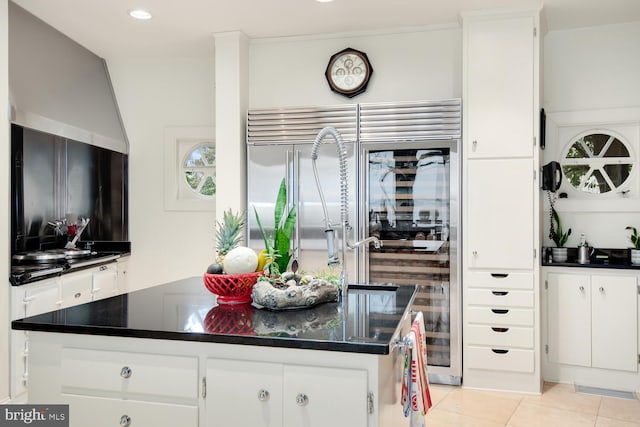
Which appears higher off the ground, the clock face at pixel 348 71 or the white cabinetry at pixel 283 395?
the clock face at pixel 348 71

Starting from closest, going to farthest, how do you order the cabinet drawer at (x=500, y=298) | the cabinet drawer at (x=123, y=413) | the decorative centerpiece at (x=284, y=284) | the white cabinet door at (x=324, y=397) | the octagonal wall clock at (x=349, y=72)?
the white cabinet door at (x=324, y=397) → the cabinet drawer at (x=123, y=413) → the decorative centerpiece at (x=284, y=284) → the cabinet drawer at (x=500, y=298) → the octagonal wall clock at (x=349, y=72)

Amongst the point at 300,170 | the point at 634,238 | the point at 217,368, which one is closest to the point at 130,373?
the point at 217,368

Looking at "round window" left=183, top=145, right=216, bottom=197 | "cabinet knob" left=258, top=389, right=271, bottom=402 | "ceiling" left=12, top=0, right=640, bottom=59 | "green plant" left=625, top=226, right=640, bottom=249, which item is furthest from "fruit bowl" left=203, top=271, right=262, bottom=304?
"green plant" left=625, top=226, right=640, bottom=249

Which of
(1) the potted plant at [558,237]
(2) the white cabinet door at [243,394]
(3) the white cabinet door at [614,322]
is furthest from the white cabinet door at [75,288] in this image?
(3) the white cabinet door at [614,322]

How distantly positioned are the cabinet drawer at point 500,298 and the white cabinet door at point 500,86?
3.27 ft

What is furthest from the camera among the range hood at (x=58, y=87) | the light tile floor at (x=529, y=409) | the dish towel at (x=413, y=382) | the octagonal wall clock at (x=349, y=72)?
the octagonal wall clock at (x=349, y=72)

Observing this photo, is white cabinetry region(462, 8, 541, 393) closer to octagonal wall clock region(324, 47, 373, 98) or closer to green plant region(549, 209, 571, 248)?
green plant region(549, 209, 571, 248)

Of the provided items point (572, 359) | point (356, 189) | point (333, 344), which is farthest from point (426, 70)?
point (333, 344)

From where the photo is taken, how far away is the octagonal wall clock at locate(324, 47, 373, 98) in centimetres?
420

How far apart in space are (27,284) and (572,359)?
12.9 ft

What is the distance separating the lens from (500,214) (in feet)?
12.2

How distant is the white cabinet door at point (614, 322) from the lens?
3.69 meters

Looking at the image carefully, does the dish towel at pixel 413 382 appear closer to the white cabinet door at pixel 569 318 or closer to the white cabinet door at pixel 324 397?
the white cabinet door at pixel 324 397

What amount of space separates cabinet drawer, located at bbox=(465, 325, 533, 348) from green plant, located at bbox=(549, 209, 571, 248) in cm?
84
